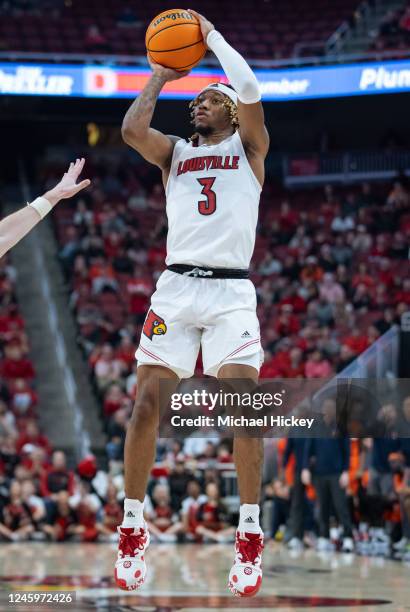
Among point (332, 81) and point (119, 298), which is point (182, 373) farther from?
point (332, 81)

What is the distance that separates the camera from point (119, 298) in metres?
20.6

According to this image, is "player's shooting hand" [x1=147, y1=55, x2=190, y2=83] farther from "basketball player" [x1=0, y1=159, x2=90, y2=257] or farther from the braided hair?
"basketball player" [x1=0, y1=159, x2=90, y2=257]

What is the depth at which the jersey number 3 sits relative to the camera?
6.50m

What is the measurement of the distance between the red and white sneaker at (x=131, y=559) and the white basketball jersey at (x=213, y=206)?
1.61m

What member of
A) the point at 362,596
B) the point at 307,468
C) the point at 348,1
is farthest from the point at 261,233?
the point at 362,596

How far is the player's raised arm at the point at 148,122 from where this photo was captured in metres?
6.42

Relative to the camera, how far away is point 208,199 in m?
6.52

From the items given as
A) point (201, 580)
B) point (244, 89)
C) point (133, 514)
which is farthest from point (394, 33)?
point (133, 514)

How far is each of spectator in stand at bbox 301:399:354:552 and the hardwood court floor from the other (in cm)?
49

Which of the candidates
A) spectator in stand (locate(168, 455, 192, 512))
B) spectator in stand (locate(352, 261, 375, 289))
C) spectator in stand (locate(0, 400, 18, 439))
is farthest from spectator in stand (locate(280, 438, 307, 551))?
spectator in stand (locate(352, 261, 375, 289))

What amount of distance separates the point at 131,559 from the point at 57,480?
9066 mm

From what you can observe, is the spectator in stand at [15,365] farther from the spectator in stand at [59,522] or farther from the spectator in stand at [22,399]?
the spectator in stand at [59,522]

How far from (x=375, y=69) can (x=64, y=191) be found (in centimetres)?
1636

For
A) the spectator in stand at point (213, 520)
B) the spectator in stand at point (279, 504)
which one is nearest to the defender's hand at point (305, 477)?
the spectator in stand at point (279, 504)
